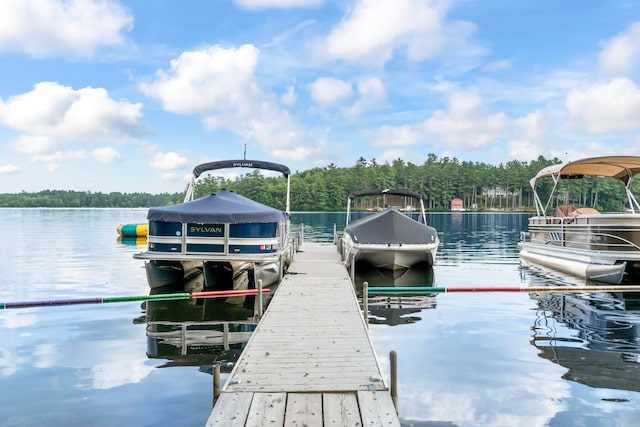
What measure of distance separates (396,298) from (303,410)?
10.1m

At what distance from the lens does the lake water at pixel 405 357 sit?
671 centimetres

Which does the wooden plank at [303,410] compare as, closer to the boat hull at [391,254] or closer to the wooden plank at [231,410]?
the wooden plank at [231,410]

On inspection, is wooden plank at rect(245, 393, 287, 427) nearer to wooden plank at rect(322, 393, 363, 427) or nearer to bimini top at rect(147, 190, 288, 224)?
wooden plank at rect(322, 393, 363, 427)

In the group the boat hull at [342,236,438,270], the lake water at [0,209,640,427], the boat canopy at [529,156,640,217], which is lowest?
the lake water at [0,209,640,427]

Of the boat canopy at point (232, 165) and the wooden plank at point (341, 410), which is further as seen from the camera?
the boat canopy at point (232, 165)

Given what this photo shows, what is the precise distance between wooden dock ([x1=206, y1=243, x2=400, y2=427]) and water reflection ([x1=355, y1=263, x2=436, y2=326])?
221 centimetres

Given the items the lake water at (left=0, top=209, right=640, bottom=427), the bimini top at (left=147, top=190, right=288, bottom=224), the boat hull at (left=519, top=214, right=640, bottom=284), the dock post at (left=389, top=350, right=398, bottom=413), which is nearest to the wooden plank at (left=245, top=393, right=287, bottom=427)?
the dock post at (left=389, top=350, right=398, bottom=413)

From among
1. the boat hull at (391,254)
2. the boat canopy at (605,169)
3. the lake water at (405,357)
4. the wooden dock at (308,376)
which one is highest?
the boat canopy at (605,169)

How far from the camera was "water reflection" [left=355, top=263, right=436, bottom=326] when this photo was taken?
12445 mm

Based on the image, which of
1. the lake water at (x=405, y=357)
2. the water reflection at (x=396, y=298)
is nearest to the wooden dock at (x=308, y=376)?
the lake water at (x=405, y=357)

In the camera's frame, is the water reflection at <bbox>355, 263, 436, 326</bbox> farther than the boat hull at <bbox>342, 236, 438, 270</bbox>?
No

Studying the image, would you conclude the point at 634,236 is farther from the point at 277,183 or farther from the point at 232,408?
the point at 277,183

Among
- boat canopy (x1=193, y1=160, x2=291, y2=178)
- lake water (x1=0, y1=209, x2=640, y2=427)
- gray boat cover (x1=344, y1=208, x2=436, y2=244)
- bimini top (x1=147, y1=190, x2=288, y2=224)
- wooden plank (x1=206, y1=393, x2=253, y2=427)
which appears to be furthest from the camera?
boat canopy (x1=193, y1=160, x2=291, y2=178)

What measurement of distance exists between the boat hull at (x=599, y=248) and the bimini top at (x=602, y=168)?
→ 2.17 meters
